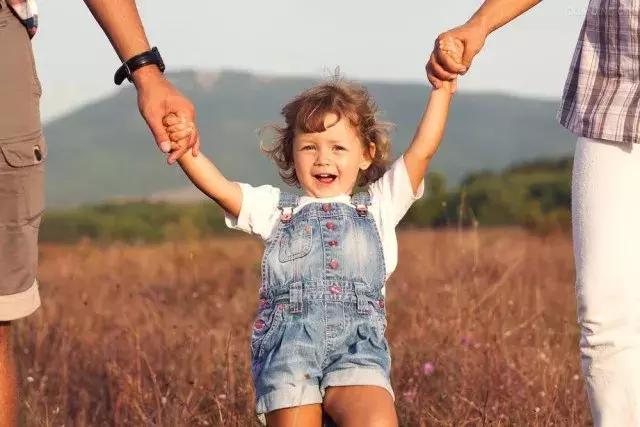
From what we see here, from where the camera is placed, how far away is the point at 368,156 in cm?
354

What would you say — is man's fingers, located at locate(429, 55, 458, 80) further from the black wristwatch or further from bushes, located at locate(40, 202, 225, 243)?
bushes, located at locate(40, 202, 225, 243)

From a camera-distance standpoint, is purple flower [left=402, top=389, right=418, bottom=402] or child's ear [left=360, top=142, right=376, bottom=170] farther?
purple flower [left=402, top=389, right=418, bottom=402]

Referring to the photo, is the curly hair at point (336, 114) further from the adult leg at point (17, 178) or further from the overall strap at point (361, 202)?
the adult leg at point (17, 178)

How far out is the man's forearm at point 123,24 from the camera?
3262 millimetres

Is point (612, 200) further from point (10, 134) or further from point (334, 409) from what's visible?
point (10, 134)

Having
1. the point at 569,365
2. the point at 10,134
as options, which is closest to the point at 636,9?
the point at 10,134

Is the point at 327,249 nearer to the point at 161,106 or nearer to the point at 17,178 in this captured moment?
the point at 161,106

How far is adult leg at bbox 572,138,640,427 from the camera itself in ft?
9.48

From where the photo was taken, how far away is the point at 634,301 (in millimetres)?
2910

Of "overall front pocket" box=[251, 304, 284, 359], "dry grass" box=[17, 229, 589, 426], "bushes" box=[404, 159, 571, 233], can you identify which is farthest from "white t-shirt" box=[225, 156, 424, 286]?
"bushes" box=[404, 159, 571, 233]

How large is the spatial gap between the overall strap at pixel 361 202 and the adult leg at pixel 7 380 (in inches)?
40.6

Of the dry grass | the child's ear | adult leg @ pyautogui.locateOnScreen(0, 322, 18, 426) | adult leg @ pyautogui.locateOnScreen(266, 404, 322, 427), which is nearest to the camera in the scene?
adult leg @ pyautogui.locateOnScreen(266, 404, 322, 427)

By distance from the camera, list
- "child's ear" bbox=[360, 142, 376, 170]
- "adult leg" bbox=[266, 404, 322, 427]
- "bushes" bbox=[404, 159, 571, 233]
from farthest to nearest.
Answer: "bushes" bbox=[404, 159, 571, 233], "child's ear" bbox=[360, 142, 376, 170], "adult leg" bbox=[266, 404, 322, 427]

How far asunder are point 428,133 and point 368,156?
0.26 metres
